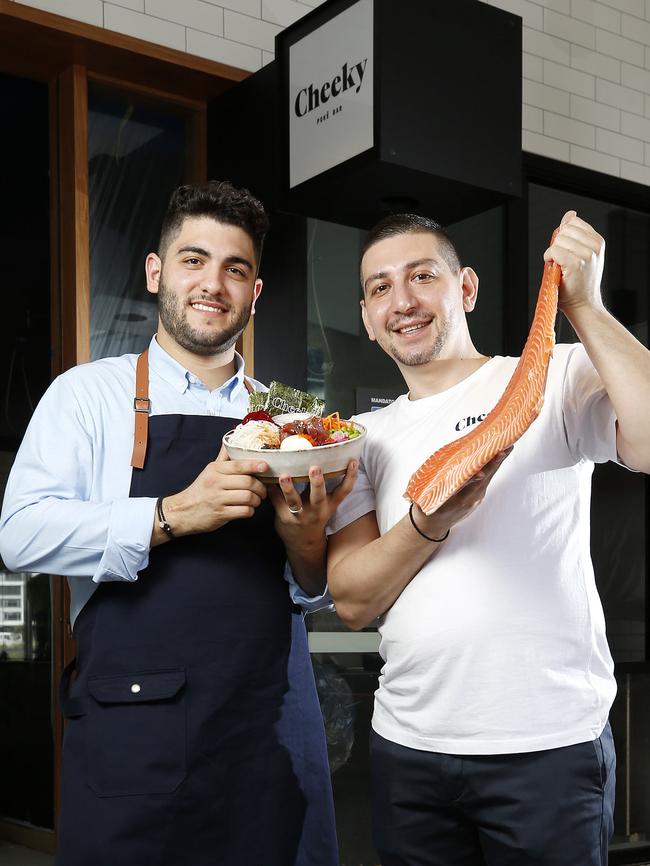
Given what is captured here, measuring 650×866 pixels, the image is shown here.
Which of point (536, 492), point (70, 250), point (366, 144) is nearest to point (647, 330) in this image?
point (366, 144)

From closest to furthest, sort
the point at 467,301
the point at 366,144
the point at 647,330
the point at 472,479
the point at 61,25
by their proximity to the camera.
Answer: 1. the point at 472,479
2. the point at 467,301
3. the point at 366,144
4. the point at 61,25
5. the point at 647,330

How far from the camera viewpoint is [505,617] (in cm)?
147

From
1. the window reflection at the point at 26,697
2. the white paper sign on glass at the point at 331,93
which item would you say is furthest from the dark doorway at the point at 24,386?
the white paper sign on glass at the point at 331,93

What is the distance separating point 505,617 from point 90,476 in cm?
76

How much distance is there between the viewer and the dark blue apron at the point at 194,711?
1615 millimetres

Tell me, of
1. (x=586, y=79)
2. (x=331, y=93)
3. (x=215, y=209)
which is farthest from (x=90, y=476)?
(x=586, y=79)

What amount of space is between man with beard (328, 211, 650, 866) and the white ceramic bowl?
0.13 metres

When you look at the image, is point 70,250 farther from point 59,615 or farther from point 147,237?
point 59,615

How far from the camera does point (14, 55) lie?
9.37ft

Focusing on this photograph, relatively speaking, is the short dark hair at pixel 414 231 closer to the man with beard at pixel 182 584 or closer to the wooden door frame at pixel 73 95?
the man with beard at pixel 182 584

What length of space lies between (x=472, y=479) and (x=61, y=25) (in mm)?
2037

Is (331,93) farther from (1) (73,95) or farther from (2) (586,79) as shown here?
(2) (586,79)

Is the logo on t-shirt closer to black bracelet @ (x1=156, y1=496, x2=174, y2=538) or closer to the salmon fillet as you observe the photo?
the salmon fillet

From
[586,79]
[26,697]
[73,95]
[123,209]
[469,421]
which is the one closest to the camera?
[469,421]
